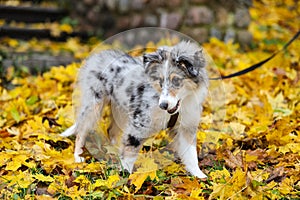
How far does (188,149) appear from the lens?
361cm

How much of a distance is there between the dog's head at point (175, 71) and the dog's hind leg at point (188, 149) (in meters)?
0.44

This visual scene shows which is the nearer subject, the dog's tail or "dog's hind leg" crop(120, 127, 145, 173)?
"dog's hind leg" crop(120, 127, 145, 173)

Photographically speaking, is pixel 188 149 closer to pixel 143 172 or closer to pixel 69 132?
pixel 143 172

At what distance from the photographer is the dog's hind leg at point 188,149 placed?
3.56 metres

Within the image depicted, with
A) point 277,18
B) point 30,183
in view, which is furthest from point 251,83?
point 277,18

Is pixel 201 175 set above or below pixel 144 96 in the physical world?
below

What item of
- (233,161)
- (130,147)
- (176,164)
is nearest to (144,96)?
(130,147)

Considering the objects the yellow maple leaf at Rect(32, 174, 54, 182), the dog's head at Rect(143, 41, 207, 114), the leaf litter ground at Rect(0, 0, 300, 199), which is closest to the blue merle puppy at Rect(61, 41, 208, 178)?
the dog's head at Rect(143, 41, 207, 114)

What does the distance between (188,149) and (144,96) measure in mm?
533

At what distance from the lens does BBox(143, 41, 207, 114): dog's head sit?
9.86 ft

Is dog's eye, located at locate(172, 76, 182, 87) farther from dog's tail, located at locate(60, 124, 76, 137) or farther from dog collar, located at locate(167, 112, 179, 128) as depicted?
dog's tail, located at locate(60, 124, 76, 137)

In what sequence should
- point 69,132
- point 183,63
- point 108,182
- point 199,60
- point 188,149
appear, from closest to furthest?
1. point 183,63
2. point 199,60
3. point 108,182
4. point 188,149
5. point 69,132

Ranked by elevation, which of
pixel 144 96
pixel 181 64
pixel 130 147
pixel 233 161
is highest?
pixel 181 64

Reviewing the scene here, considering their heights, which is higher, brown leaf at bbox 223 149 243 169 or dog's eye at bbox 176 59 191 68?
dog's eye at bbox 176 59 191 68
